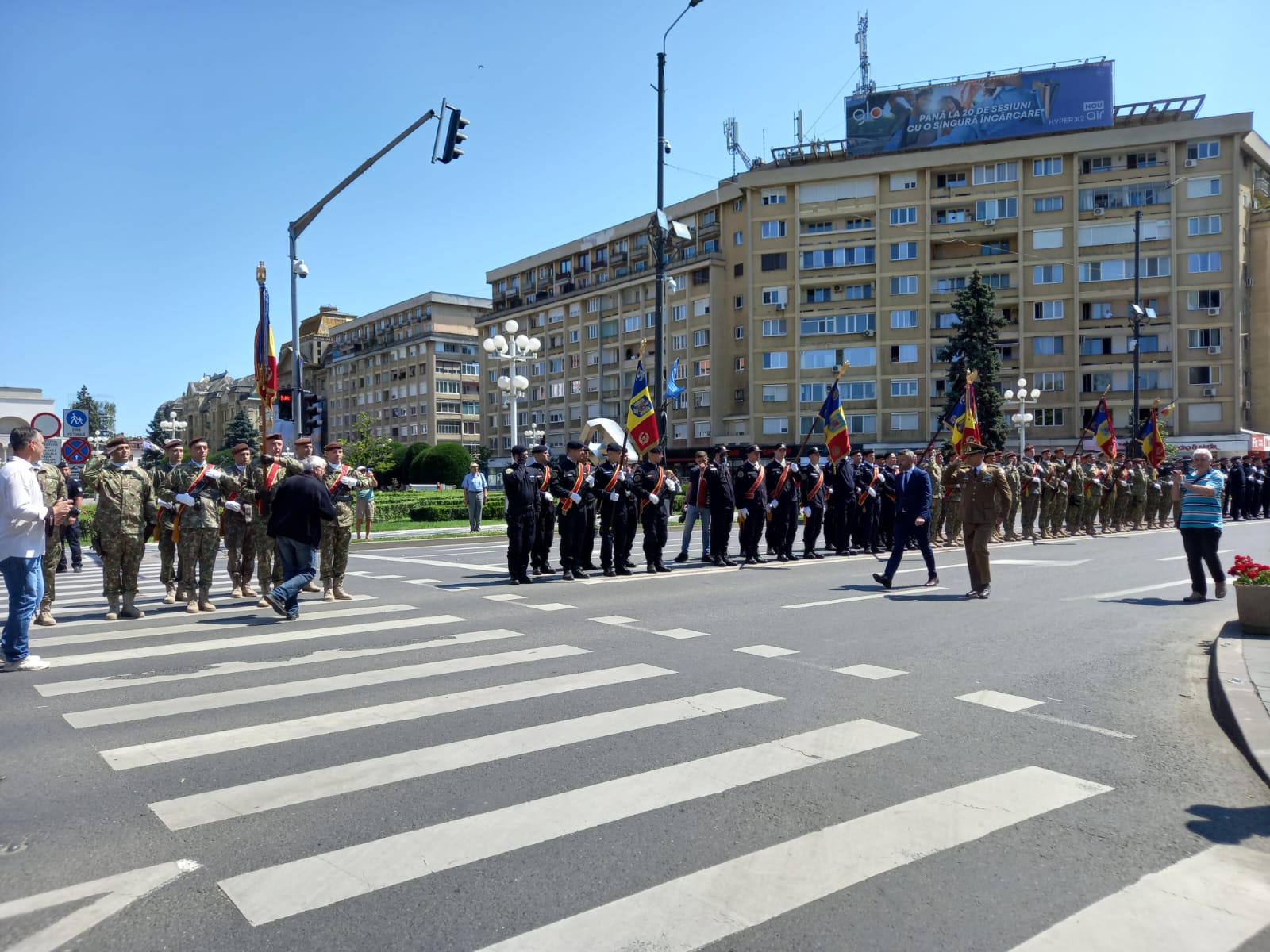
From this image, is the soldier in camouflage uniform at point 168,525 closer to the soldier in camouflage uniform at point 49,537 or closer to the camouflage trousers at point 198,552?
the camouflage trousers at point 198,552

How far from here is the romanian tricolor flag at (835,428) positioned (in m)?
18.0

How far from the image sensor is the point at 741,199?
212 feet

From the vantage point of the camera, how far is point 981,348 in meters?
53.6

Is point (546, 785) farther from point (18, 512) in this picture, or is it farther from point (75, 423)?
point (75, 423)

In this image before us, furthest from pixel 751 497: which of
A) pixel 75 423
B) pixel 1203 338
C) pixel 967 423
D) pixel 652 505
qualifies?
pixel 1203 338

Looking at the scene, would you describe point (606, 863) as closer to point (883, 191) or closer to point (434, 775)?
point (434, 775)

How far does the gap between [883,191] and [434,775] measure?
61.4 m

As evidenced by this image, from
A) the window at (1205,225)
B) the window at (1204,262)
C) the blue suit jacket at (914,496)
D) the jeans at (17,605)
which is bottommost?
the jeans at (17,605)

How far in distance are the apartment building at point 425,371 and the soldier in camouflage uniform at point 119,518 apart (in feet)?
270

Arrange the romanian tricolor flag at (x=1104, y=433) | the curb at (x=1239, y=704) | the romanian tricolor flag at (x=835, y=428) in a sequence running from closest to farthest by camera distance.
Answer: the curb at (x=1239, y=704), the romanian tricolor flag at (x=835, y=428), the romanian tricolor flag at (x=1104, y=433)

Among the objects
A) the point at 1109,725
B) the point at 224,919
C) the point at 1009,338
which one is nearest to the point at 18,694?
the point at 224,919

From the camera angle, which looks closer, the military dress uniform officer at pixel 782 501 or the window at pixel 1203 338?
the military dress uniform officer at pixel 782 501

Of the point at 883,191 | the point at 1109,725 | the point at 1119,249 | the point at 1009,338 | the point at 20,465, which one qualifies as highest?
the point at 883,191

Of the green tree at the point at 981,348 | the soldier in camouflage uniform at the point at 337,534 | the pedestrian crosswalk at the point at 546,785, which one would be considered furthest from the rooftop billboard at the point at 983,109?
the pedestrian crosswalk at the point at 546,785
